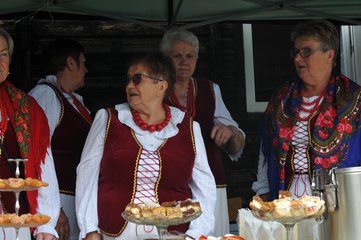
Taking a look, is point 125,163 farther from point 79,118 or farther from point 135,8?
point 135,8

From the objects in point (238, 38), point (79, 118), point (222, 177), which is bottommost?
point (222, 177)

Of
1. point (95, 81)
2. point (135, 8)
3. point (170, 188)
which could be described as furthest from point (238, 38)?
point (170, 188)

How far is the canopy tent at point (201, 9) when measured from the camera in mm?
4848

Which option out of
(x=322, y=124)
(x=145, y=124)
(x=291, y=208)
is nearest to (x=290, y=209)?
(x=291, y=208)

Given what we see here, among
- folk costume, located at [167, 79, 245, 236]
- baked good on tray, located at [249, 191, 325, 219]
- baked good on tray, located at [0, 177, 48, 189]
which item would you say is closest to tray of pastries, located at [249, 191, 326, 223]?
baked good on tray, located at [249, 191, 325, 219]

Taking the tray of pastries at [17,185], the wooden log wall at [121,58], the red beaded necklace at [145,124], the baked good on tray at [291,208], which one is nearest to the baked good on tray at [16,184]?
the tray of pastries at [17,185]

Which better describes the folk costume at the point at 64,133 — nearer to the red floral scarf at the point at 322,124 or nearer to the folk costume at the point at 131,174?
the folk costume at the point at 131,174

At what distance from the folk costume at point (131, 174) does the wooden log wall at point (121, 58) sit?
2.29 meters

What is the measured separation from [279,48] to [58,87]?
227cm

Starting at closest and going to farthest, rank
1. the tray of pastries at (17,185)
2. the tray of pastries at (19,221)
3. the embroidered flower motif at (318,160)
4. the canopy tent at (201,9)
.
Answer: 1. the tray of pastries at (19,221)
2. the tray of pastries at (17,185)
3. the embroidered flower motif at (318,160)
4. the canopy tent at (201,9)

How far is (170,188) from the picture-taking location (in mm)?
3662

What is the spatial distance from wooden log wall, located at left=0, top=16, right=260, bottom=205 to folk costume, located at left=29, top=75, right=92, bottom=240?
56.9 inches

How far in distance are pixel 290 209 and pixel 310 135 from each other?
131 cm

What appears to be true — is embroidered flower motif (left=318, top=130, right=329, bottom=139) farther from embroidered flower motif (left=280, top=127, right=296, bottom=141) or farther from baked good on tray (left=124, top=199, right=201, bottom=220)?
baked good on tray (left=124, top=199, right=201, bottom=220)
